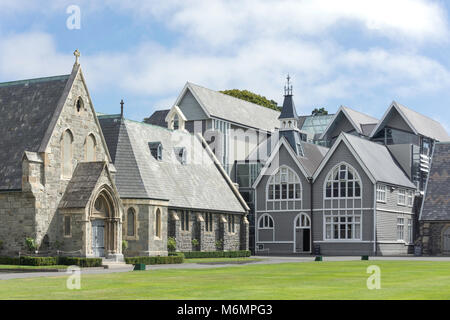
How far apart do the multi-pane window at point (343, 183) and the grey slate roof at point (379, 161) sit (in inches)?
63.0

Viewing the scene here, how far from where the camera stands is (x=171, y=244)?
5306 centimetres

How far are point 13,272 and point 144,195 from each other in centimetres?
1426

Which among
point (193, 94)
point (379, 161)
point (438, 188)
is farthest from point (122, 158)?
point (438, 188)

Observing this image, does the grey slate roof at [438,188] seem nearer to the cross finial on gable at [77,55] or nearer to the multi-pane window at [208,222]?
the multi-pane window at [208,222]

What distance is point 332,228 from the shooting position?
7056 cm

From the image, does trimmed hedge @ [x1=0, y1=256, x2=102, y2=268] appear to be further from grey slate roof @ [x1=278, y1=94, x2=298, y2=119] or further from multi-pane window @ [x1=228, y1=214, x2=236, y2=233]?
grey slate roof @ [x1=278, y1=94, x2=298, y2=119]

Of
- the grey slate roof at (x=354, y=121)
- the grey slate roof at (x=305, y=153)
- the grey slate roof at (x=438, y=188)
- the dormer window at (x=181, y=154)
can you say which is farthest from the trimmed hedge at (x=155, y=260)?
the grey slate roof at (x=354, y=121)

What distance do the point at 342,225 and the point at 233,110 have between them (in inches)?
734

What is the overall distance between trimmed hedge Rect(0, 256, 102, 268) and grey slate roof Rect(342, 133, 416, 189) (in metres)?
33.1

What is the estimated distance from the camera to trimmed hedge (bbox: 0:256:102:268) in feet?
133

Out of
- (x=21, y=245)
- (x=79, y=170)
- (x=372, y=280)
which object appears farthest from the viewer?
(x=79, y=170)

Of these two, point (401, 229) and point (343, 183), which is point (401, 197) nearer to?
point (401, 229)
